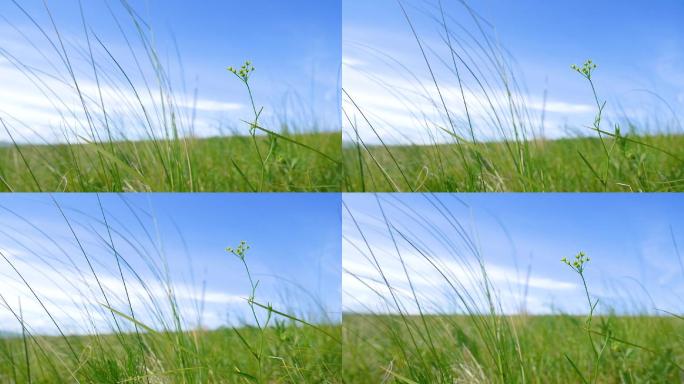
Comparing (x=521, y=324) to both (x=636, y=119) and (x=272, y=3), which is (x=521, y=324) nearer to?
(x=636, y=119)

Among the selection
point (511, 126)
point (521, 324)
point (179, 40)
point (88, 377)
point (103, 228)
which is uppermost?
point (179, 40)

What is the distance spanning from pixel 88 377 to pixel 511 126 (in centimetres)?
186

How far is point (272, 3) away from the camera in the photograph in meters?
2.84

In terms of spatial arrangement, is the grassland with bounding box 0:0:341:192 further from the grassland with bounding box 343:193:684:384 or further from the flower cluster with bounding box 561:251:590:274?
the flower cluster with bounding box 561:251:590:274

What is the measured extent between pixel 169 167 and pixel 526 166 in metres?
1.37

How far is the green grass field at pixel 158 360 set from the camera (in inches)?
104

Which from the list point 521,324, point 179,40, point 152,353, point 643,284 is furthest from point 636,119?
point 152,353

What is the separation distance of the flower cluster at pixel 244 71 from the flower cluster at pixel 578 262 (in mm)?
1399

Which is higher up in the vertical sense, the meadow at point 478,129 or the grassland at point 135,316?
the meadow at point 478,129

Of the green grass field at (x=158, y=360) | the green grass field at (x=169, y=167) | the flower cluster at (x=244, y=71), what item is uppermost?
the flower cluster at (x=244, y=71)

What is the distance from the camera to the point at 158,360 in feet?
8.67

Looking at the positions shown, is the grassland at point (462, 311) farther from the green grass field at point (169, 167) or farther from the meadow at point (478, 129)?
the green grass field at point (169, 167)

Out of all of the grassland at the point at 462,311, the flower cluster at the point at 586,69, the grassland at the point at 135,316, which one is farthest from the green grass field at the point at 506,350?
the flower cluster at the point at 586,69

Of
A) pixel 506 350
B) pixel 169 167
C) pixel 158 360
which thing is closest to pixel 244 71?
pixel 169 167
